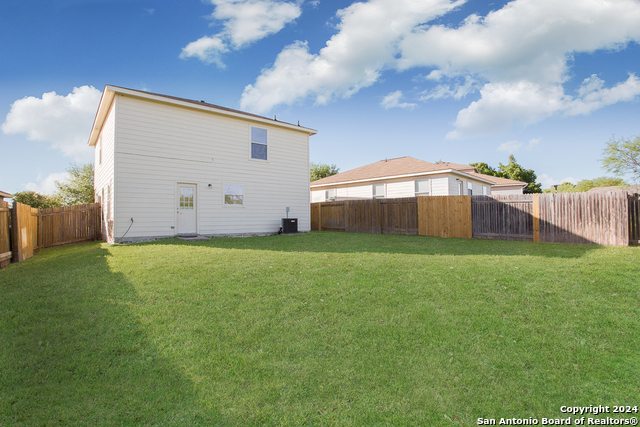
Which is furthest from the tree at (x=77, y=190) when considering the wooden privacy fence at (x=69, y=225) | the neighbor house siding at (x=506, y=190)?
the neighbor house siding at (x=506, y=190)


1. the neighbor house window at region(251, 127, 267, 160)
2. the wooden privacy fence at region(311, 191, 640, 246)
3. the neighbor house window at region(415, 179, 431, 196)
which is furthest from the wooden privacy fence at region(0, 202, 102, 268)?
the neighbor house window at region(415, 179, 431, 196)

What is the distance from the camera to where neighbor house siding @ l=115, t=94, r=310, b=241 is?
400 inches

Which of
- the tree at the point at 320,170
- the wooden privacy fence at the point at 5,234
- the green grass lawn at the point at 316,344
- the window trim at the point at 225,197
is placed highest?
the tree at the point at 320,170

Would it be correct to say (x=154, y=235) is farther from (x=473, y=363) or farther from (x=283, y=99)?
(x=473, y=363)

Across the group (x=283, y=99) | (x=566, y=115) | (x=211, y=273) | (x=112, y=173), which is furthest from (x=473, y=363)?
(x=566, y=115)

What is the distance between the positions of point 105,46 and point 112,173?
18.4ft

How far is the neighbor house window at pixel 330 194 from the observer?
23.2m

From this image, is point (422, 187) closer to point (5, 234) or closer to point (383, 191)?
point (383, 191)

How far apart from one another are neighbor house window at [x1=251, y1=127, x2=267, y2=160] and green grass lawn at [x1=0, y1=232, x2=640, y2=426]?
8220 mm

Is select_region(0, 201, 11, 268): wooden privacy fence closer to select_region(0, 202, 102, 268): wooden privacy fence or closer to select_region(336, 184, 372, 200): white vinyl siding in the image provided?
select_region(0, 202, 102, 268): wooden privacy fence

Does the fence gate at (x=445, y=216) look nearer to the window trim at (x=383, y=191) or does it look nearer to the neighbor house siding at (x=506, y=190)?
the window trim at (x=383, y=191)

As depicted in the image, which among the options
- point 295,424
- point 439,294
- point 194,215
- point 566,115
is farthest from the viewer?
point 566,115

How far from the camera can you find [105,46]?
1147 cm

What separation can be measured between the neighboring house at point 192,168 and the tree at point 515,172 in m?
32.7
